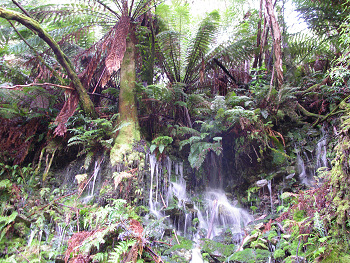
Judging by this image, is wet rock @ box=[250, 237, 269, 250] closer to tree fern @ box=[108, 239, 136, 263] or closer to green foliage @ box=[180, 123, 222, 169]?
green foliage @ box=[180, 123, 222, 169]

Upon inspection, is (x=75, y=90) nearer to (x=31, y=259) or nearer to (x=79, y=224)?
(x=79, y=224)

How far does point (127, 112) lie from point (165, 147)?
113 centimetres

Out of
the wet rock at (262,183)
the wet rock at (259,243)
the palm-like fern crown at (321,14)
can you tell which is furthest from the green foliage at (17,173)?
the palm-like fern crown at (321,14)

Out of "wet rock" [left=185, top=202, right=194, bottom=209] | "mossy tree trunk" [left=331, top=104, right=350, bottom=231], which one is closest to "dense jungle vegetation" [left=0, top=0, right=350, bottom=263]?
"mossy tree trunk" [left=331, top=104, right=350, bottom=231]

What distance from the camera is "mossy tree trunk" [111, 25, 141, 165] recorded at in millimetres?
4062

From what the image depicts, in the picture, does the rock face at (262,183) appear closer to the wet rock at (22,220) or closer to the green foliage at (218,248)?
the green foliage at (218,248)

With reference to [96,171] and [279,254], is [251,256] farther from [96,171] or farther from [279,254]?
[96,171]

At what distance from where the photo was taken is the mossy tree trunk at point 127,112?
4.06 m

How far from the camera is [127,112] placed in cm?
458

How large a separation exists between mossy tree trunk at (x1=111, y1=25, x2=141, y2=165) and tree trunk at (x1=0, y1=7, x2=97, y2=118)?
2.21ft

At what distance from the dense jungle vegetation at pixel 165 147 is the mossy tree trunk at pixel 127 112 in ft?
0.08

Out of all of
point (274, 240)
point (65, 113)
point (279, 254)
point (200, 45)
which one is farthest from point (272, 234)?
point (200, 45)

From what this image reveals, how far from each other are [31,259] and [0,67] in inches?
163

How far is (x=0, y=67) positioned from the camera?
468cm
